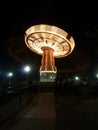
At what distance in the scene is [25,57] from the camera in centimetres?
6738

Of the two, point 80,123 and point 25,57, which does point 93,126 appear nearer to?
point 80,123

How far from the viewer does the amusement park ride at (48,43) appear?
45.0 meters

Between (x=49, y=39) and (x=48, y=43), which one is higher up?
(x=49, y=39)

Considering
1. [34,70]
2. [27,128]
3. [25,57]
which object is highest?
[25,57]

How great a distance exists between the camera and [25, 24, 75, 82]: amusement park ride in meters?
45.0

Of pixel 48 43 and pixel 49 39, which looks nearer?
pixel 49 39

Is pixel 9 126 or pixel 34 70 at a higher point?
pixel 34 70

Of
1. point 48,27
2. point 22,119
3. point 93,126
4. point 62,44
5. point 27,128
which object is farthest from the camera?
point 62,44

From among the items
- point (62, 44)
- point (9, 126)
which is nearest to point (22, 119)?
point (9, 126)

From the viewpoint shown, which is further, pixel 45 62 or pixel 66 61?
pixel 66 61

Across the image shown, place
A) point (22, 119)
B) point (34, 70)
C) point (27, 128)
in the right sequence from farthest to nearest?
point (34, 70) → point (22, 119) → point (27, 128)

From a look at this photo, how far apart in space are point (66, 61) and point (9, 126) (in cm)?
6031

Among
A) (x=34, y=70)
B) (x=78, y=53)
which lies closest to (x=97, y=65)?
(x=78, y=53)

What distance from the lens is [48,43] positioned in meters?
51.4
